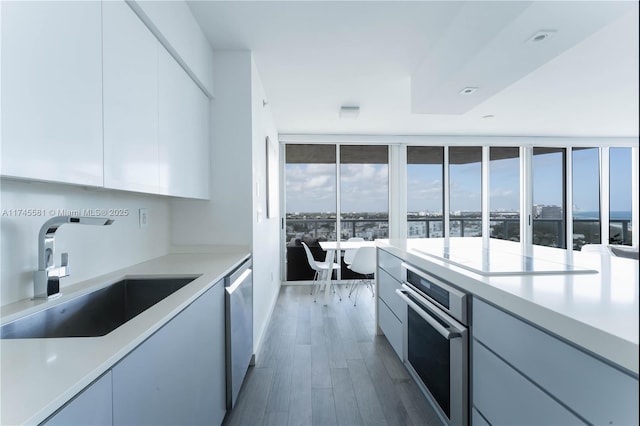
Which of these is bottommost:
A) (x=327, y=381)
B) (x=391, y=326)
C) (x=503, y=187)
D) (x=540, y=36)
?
(x=327, y=381)

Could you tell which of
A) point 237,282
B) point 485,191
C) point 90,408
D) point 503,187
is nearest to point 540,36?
point 237,282

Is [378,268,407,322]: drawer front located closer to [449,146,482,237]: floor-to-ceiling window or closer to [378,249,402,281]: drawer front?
[378,249,402,281]: drawer front

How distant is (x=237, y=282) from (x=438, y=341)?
1.23m

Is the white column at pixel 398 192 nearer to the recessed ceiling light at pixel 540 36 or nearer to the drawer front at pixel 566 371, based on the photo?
the recessed ceiling light at pixel 540 36

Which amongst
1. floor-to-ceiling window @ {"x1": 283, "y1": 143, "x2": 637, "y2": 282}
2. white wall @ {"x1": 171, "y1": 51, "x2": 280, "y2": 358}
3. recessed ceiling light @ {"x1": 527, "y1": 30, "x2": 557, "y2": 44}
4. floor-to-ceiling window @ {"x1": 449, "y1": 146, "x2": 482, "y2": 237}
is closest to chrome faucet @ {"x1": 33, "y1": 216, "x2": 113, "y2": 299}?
white wall @ {"x1": 171, "y1": 51, "x2": 280, "y2": 358}

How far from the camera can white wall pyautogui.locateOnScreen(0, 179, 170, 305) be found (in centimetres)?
122

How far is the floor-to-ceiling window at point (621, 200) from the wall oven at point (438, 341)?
1.17 meters

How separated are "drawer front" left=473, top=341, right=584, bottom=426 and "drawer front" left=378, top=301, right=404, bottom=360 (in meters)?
1.03

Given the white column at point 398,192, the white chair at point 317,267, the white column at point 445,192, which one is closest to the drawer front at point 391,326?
the white chair at point 317,267

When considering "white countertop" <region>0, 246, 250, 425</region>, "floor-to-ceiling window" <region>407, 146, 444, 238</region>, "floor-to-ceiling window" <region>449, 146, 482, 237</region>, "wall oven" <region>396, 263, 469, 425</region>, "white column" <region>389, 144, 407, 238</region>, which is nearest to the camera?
"white countertop" <region>0, 246, 250, 425</region>

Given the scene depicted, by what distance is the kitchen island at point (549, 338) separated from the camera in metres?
0.83

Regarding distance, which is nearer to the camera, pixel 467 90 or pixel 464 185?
pixel 467 90

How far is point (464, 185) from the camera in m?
6.20

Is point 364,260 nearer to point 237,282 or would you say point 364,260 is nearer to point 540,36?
point 237,282
